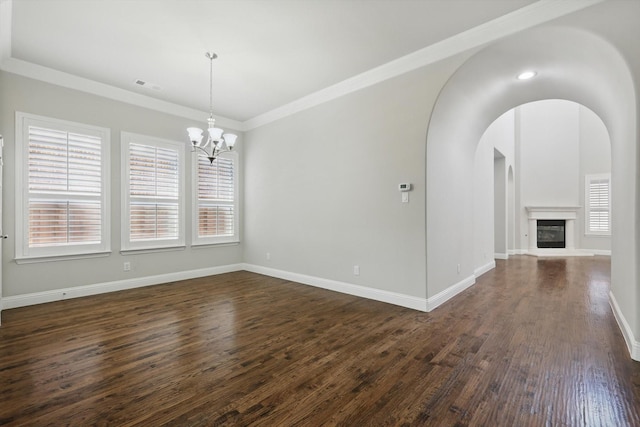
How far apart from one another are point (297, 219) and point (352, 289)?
153 centimetres

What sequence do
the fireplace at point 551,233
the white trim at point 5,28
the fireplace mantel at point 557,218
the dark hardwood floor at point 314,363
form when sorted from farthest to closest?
1. the fireplace at point 551,233
2. the fireplace mantel at point 557,218
3. the white trim at point 5,28
4. the dark hardwood floor at point 314,363

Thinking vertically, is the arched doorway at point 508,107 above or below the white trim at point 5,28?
below

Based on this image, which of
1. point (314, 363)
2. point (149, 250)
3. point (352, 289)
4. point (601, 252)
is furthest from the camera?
point (601, 252)

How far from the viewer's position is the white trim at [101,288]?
3769 mm

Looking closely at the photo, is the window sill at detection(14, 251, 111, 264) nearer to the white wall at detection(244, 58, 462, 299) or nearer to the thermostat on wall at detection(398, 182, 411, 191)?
the white wall at detection(244, 58, 462, 299)

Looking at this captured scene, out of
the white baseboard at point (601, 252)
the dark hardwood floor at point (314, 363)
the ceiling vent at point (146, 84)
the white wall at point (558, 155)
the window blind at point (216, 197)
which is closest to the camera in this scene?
the dark hardwood floor at point (314, 363)

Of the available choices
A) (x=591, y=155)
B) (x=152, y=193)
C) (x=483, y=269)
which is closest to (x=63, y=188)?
(x=152, y=193)

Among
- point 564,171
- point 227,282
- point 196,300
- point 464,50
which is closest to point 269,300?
point 196,300

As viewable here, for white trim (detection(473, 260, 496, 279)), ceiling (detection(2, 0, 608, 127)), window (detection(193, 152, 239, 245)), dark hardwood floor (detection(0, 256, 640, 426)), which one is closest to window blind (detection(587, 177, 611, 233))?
white trim (detection(473, 260, 496, 279))

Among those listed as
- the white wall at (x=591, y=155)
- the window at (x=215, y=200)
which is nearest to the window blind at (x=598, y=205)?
the white wall at (x=591, y=155)

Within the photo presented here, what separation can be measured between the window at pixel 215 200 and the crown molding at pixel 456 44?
6.53 feet

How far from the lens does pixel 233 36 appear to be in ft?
10.3

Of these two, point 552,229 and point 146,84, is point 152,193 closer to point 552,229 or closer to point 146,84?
point 146,84

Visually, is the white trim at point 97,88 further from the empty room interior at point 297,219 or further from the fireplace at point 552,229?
the fireplace at point 552,229
